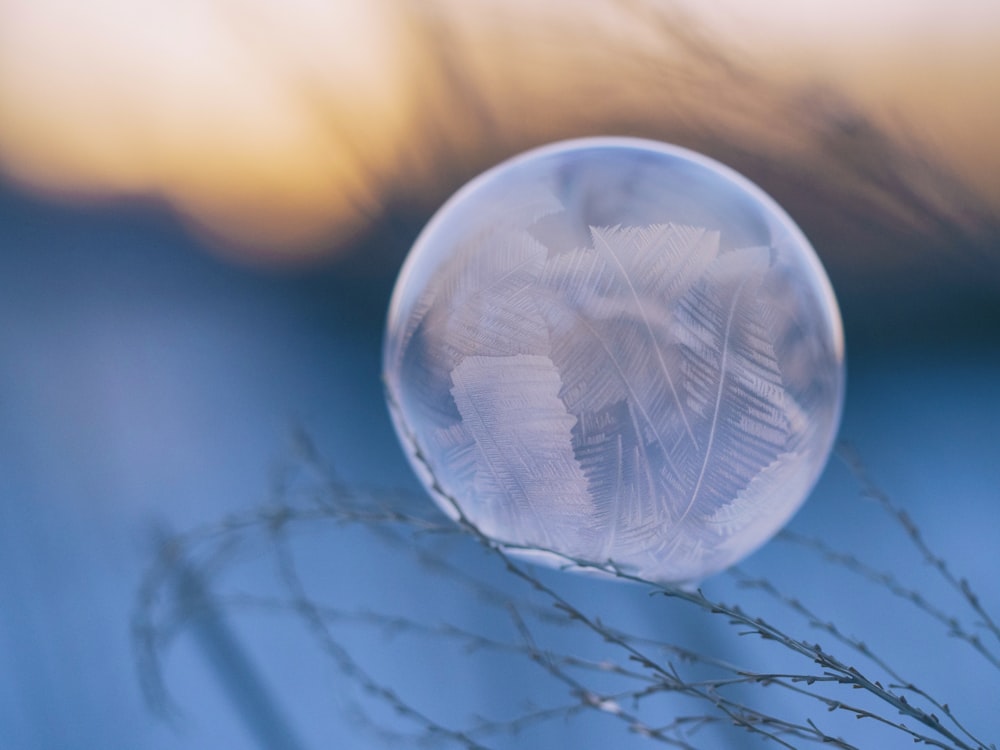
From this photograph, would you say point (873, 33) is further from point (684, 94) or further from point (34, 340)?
point (34, 340)

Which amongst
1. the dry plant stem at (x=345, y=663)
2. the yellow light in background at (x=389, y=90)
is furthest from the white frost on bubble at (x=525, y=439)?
the yellow light in background at (x=389, y=90)

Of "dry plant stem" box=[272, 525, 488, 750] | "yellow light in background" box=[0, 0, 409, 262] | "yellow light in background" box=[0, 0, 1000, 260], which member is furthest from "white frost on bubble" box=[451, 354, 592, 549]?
"yellow light in background" box=[0, 0, 409, 262]

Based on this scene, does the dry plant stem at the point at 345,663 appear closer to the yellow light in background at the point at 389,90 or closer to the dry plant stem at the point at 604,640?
the dry plant stem at the point at 604,640

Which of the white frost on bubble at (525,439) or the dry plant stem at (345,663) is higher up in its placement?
the white frost on bubble at (525,439)

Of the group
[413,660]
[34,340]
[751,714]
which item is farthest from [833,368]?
[34,340]

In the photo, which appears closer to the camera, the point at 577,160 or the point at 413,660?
the point at 577,160

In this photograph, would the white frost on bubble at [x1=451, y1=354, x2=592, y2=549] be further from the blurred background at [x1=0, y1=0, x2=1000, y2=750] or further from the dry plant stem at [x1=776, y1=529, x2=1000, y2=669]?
the blurred background at [x1=0, y1=0, x2=1000, y2=750]

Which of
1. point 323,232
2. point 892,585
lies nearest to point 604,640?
point 892,585
